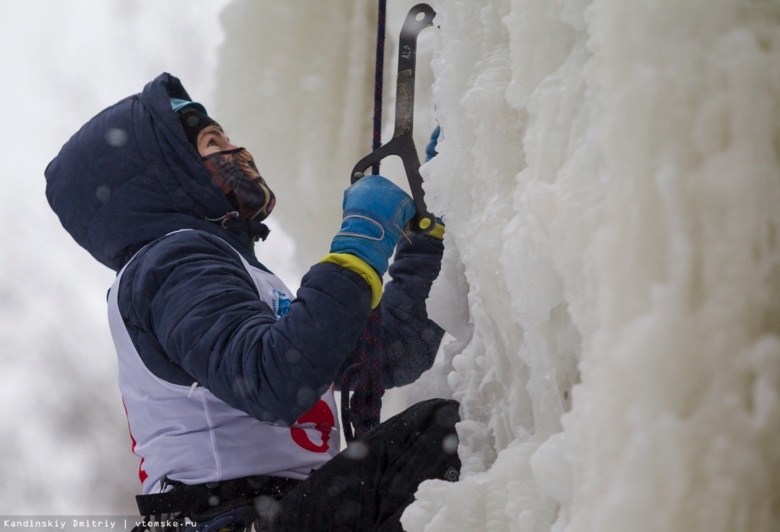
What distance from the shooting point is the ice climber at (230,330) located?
0.87m

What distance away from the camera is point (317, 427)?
1143 millimetres

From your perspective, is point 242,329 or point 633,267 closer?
point 633,267

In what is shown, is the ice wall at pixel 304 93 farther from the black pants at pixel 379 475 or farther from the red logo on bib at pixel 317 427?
the black pants at pixel 379 475

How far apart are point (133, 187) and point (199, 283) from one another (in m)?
0.31

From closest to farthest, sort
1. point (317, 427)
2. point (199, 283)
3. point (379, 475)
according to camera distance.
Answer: point (379, 475)
point (199, 283)
point (317, 427)

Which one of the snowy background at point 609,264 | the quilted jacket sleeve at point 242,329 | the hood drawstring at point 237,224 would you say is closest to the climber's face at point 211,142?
the hood drawstring at point 237,224

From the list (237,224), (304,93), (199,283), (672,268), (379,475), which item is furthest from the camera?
(304,93)

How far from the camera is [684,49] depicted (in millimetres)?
460

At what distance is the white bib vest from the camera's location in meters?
1.03

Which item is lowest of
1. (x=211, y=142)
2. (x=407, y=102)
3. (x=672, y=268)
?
(x=672, y=268)

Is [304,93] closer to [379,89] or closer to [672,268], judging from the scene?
[379,89]

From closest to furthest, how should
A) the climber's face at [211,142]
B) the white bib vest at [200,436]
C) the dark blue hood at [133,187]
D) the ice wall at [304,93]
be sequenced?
1. the white bib vest at [200,436]
2. the dark blue hood at [133,187]
3. the climber's face at [211,142]
4. the ice wall at [304,93]

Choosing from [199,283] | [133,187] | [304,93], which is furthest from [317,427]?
[304,93]

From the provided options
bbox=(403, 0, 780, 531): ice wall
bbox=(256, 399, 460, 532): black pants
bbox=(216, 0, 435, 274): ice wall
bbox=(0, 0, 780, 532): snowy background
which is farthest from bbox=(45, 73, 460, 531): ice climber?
bbox=(216, 0, 435, 274): ice wall
